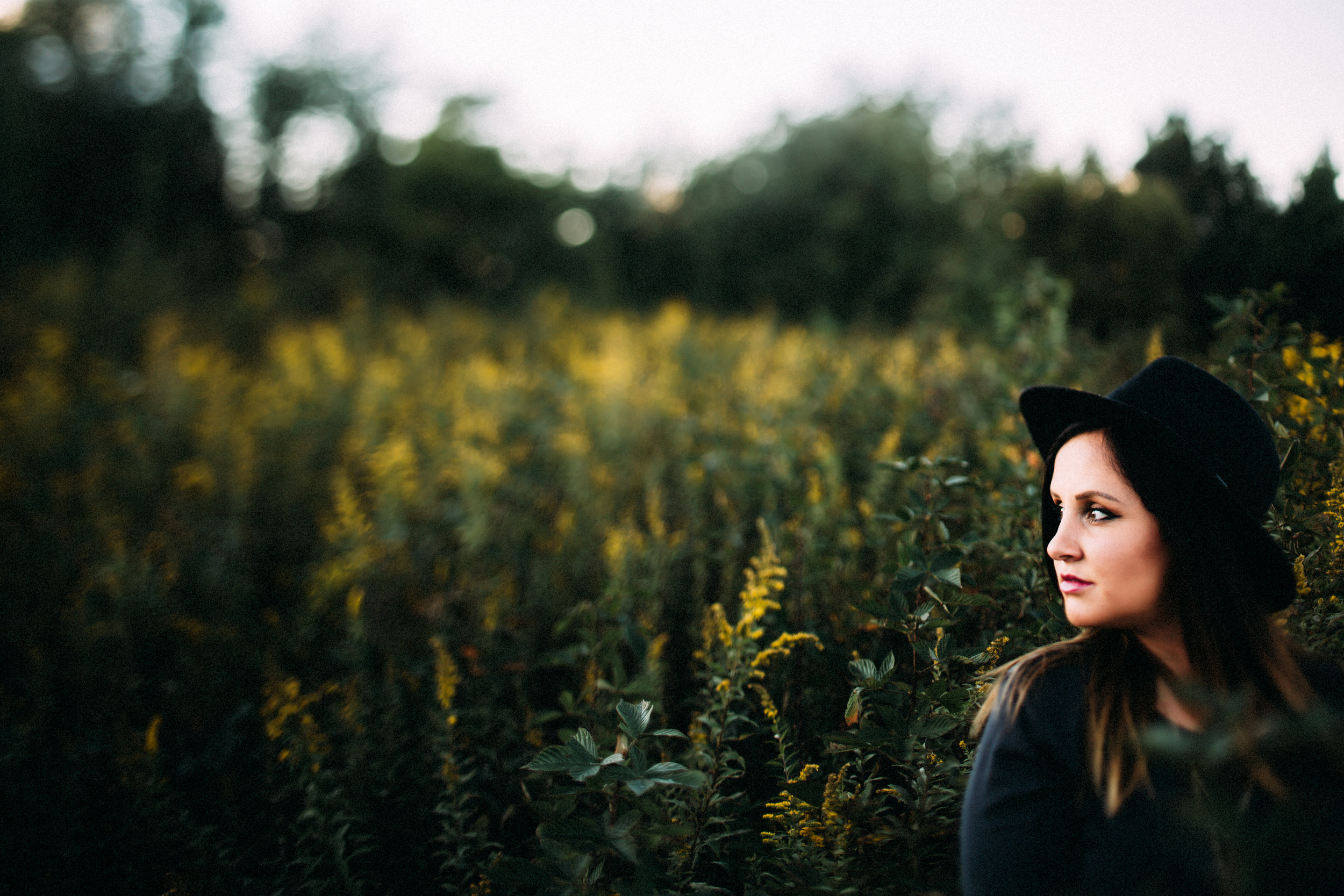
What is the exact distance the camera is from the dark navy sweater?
906 millimetres

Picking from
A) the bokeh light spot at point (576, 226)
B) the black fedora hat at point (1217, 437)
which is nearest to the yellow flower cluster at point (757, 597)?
the black fedora hat at point (1217, 437)

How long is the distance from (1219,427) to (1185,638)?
0.36 m

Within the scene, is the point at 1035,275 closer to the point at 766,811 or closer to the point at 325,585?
the point at 766,811

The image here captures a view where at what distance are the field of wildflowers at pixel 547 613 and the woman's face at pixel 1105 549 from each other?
0.34 m

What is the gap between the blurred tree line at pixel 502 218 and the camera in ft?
12.5

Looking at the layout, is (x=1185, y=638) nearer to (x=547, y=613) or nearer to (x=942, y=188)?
(x=547, y=613)

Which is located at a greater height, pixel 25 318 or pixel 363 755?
pixel 25 318

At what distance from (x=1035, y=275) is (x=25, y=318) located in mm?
8336

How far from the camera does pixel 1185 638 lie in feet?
3.48

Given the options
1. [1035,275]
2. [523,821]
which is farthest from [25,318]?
[1035,275]

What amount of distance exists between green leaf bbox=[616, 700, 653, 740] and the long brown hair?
2.10 feet

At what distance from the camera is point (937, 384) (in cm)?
403

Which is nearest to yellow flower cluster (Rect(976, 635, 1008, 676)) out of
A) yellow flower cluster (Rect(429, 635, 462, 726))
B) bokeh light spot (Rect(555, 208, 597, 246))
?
yellow flower cluster (Rect(429, 635, 462, 726))

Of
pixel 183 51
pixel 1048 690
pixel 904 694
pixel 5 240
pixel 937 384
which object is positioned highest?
pixel 183 51
